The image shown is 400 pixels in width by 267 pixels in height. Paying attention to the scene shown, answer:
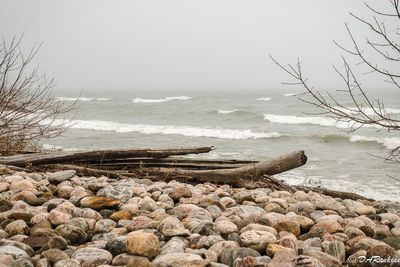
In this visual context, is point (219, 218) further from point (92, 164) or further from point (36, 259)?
point (92, 164)

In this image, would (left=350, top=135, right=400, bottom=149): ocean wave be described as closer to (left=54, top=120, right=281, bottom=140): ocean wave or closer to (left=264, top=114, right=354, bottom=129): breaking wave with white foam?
(left=54, top=120, right=281, bottom=140): ocean wave

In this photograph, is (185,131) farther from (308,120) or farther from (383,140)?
(383,140)

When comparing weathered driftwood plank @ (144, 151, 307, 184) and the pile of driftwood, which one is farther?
weathered driftwood plank @ (144, 151, 307, 184)

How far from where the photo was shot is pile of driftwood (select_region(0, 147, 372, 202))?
15.6 feet

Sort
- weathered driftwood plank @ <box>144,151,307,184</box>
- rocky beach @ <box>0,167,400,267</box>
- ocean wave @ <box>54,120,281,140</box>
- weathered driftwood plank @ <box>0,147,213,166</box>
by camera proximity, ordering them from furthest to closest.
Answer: ocean wave @ <box>54,120,281,140</box> → weathered driftwood plank @ <box>144,151,307,184</box> → weathered driftwood plank @ <box>0,147,213,166</box> → rocky beach @ <box>0,167,400,267</box>

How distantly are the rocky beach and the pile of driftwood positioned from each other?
927 mm

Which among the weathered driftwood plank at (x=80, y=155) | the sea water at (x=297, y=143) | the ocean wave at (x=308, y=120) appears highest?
the ocean wave at (x=308, y=120)

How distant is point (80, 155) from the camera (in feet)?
16.1

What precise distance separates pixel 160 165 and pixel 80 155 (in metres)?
1.05

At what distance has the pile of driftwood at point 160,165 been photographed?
15.6 ft

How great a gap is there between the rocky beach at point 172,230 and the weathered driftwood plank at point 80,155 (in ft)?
2.96

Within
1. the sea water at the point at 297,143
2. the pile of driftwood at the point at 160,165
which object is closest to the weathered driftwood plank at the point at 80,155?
the pile of driftwood at the point at 160,165

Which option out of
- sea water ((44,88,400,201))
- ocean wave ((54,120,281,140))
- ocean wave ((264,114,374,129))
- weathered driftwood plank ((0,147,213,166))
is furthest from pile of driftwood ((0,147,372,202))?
ocean wave ((264,114,374,129))

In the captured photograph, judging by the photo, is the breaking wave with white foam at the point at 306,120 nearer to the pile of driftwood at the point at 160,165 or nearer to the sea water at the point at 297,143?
the sea water at the point at 297,143
